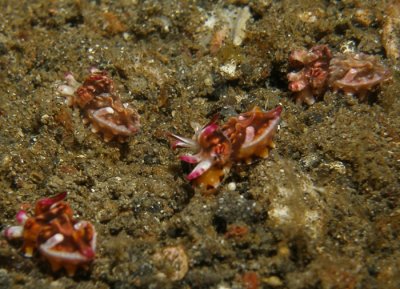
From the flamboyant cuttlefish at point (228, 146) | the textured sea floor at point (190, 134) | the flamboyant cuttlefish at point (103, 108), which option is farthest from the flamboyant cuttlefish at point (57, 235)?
the flamboyant cuttlefish at point (228, 146)

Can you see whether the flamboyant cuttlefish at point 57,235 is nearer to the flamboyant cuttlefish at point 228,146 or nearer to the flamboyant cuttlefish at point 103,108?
the flamboyant cuttlefish at point 103,108

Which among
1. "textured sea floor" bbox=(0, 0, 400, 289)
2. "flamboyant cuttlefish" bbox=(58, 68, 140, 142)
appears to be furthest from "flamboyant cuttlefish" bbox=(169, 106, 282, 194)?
"flamboyant cuttlefish" bbox=(58, 68, 140, 142)

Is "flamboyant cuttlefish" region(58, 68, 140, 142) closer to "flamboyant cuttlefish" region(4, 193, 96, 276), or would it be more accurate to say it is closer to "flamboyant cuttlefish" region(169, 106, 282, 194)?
"flamboyant cuttlefish" region(169, 106, 282, 194)

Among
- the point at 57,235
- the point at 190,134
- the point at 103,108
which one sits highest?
the point at 103,108

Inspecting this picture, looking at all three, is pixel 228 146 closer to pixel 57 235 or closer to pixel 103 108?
pixel 103 108

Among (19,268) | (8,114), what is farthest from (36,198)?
(8,114)

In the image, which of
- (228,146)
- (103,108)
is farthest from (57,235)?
(228,146)

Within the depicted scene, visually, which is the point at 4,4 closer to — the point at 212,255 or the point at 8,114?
the point at 8,114
